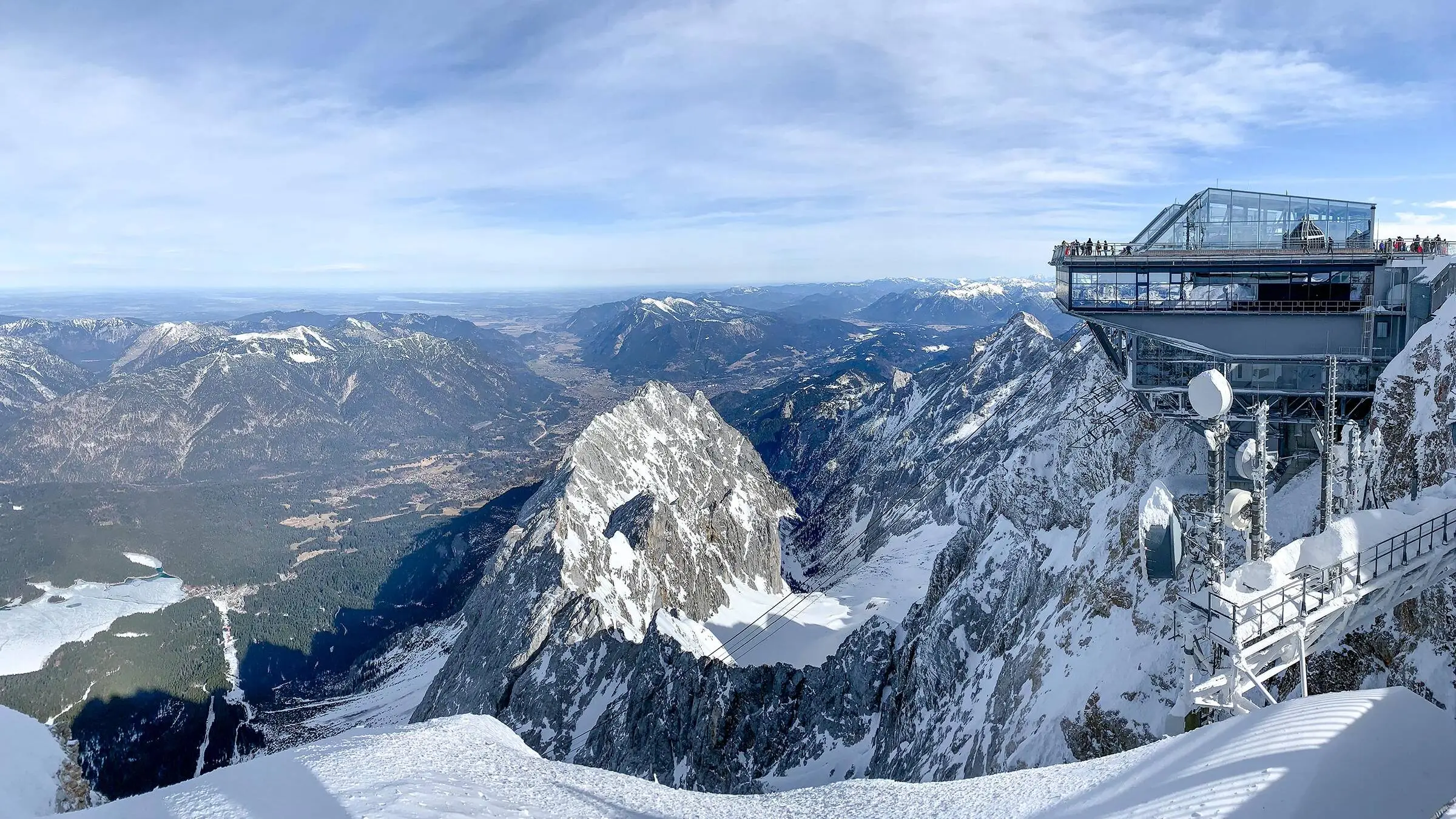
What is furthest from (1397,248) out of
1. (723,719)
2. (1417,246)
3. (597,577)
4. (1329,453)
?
(597,577)

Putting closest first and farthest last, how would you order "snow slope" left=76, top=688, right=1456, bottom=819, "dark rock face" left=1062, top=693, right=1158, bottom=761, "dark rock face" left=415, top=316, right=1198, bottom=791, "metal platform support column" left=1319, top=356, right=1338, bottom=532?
"snow slope" left=76, top=688, right=1456, bottom=819, "metal platform support column" left=1319, top=356, right=1338, bottom=532, "dark rock face" left=1062, top=693, right=1158, bottom=761, "dark rock face" left=415, top=316, right=1198, bottom=791

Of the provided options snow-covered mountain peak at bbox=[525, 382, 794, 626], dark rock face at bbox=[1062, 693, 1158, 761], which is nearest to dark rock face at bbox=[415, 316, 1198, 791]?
dark rock face at bbox=[1062, 693, 1158, 761]

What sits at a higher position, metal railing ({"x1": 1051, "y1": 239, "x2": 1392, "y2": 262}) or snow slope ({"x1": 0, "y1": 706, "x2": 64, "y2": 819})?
metal railing ({"x1": 1051, "y1": 239, "x2": 1392, "y2": 262})

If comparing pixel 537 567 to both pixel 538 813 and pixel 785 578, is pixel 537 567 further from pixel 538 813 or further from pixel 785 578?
pixel 538 813

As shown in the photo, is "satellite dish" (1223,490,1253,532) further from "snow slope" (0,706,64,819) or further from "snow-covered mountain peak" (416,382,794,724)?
"snow-covered mountain peak" (416,382,794,724)

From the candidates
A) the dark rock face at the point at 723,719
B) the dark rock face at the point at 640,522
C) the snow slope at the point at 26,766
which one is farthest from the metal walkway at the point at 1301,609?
the dark rock face at the point at 640,522

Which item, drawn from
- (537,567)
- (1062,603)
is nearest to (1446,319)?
(1062,603)
